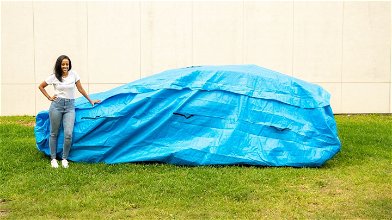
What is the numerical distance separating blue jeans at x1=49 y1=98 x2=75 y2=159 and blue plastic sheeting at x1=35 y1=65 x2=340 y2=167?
194mm

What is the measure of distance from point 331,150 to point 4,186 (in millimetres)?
4109

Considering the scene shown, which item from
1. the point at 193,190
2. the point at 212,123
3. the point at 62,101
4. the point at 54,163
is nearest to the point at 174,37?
the point at 212,123

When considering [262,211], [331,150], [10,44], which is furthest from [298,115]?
[10,44]

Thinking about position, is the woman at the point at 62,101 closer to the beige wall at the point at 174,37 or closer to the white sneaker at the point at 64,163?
the white sneaker at the point at 64,163

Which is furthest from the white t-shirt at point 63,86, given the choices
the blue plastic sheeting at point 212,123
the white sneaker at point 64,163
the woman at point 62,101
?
the white sneaker at point 64,163

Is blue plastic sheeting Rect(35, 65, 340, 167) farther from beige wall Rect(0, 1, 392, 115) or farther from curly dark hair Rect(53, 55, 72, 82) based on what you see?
beige wall Rect(0, 1, 392, 115)

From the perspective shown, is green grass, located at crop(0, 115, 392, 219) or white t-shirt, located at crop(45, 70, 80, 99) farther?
white t-shirt, located at crop(45, 70, 80, 99)

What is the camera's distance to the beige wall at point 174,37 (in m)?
13.3

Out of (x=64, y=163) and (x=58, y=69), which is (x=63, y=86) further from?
(x=64, y=163)

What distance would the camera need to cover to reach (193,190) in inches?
249

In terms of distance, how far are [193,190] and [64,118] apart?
2199mm

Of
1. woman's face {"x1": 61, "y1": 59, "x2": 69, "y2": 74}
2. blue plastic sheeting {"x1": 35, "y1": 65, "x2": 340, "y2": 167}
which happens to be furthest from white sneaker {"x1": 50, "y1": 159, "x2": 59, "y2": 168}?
woman's face {"x1": 61, "y1": 59, "x2": 69, "y2": 74}

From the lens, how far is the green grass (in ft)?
18.5

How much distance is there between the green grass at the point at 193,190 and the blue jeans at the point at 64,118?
359 millimetres
